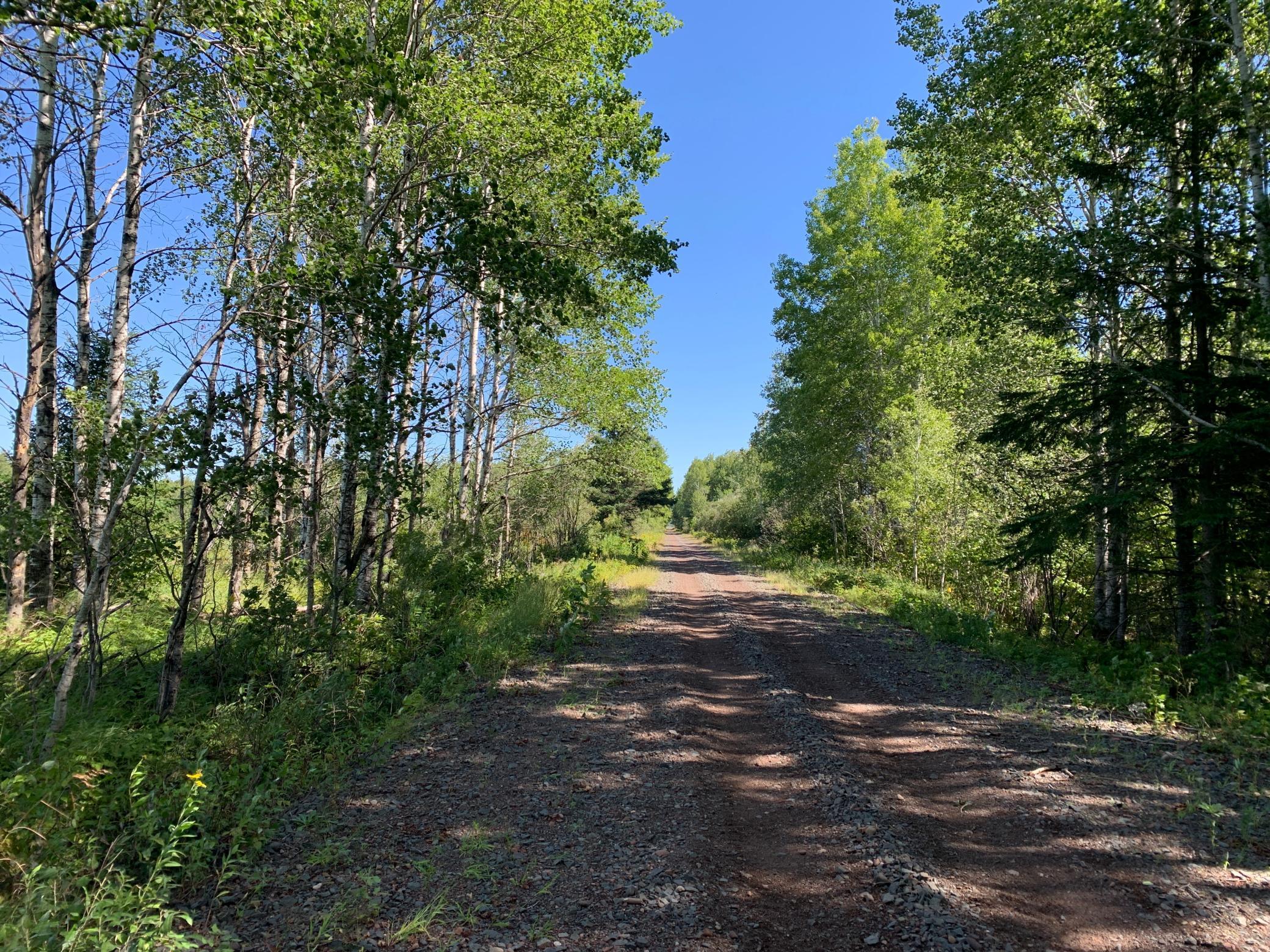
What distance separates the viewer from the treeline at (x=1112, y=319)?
7262mm

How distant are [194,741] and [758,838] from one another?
471 centimetres

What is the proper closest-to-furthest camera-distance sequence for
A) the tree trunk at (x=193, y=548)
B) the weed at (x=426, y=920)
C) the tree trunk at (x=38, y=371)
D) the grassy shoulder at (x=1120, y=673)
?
1. the weed at (x=426, y=920)
2. the tree trunk at (x=193, y=548)
3. the grassy shoulder at (x=1120, y=673)
4. the tree trunk at (x=38, y=371)

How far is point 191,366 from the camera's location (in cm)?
483

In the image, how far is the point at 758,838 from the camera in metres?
4.12

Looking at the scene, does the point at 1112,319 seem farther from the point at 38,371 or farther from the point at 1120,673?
the point at 38,371

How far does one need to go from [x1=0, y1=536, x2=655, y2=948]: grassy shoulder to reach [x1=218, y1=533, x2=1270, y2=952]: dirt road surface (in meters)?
0.40

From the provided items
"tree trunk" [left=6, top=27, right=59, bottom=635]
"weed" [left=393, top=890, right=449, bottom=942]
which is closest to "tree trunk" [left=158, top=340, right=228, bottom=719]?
"tree trunk" [left=6, top=27, right=59, bottom=635]

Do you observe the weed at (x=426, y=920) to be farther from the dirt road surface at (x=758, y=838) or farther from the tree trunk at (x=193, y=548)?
the tree trunk at (x=193, y=548)

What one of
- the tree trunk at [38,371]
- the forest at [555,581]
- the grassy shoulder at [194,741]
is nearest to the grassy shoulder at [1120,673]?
the forest at [555,581]

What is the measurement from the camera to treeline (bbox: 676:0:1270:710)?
286 inches

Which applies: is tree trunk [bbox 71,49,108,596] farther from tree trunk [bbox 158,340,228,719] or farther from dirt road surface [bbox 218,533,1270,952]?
dirt road surface [bbox 218,533,1270,952]

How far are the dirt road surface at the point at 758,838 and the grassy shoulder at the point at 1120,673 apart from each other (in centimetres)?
61

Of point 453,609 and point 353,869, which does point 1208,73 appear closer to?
point 353,869

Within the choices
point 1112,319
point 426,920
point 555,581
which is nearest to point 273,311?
A: point 426,920
